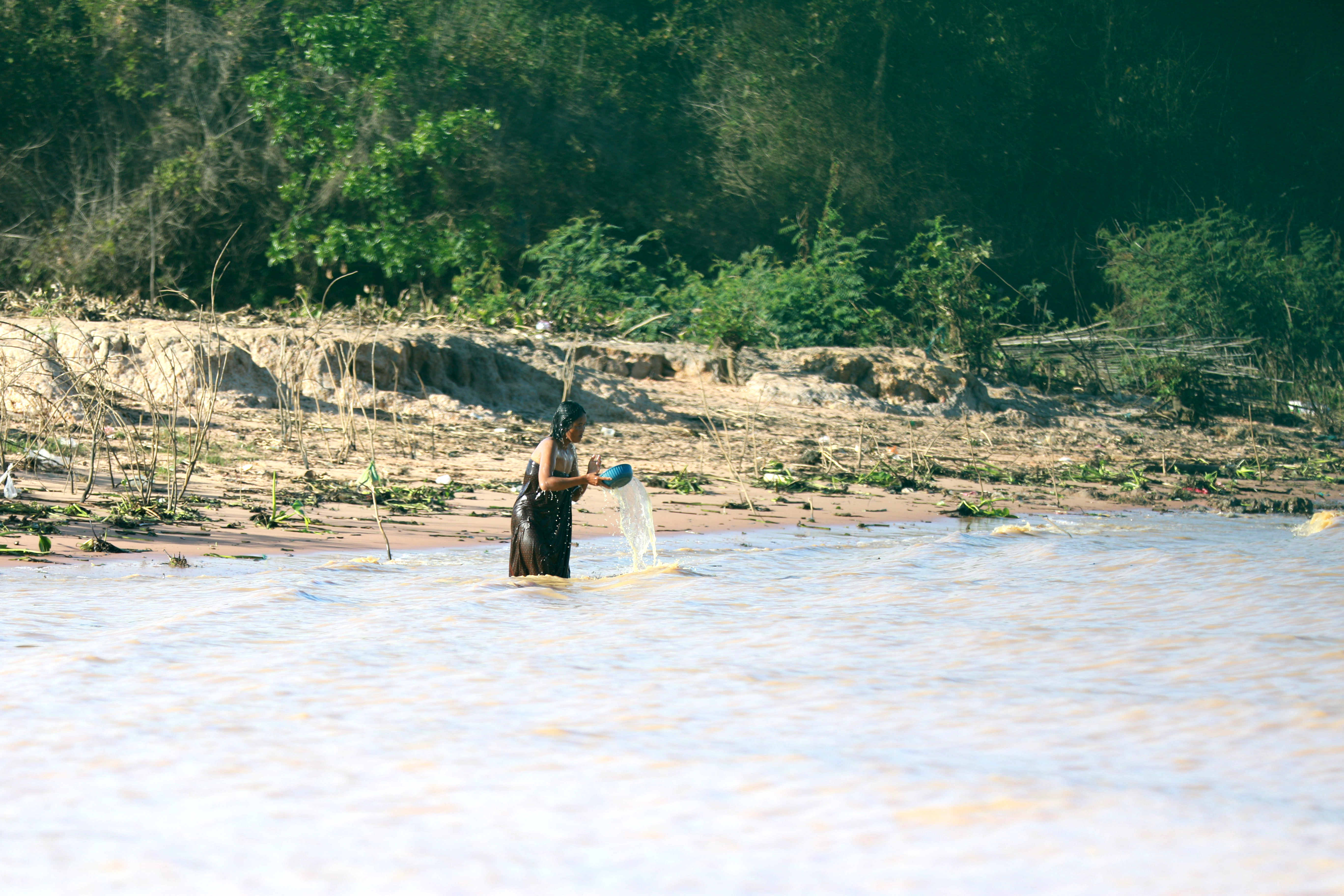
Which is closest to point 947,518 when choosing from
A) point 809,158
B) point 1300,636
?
point 1300,636

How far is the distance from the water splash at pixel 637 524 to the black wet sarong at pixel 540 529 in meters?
0.52

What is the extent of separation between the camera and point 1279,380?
19.3m

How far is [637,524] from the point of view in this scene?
7.23 meters

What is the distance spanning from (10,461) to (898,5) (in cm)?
1745

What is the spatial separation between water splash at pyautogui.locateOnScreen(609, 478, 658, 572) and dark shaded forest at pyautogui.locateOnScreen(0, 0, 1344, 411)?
487 centimetres

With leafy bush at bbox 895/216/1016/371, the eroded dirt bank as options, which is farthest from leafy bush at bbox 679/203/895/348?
the eroded dirt bank

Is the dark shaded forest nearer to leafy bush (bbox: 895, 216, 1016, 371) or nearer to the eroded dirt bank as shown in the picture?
leafy bush (bbox: 895, 216, 1016, 371)

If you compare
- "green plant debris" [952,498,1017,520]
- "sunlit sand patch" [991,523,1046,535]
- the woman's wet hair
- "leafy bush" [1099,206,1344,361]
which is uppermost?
"leafy bush" [1099,206,1344,361]

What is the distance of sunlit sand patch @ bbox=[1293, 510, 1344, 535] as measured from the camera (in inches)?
383

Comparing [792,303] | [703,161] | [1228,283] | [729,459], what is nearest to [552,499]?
[729,459]

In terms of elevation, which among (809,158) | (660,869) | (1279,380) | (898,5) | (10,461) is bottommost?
(660,869)

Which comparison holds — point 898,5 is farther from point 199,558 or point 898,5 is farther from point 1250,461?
point 199,558

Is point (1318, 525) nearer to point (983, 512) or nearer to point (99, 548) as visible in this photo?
point (983, 512)

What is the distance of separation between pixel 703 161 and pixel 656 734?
16.8m
